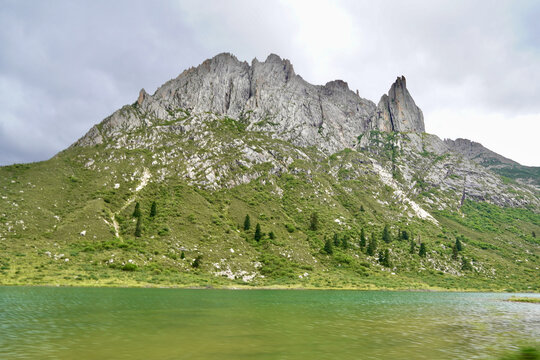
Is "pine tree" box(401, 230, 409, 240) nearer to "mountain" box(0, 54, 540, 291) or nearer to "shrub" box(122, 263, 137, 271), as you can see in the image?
"mountain" box(0, 54, 540, 291)

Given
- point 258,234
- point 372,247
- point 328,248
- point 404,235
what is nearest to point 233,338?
point 258,234

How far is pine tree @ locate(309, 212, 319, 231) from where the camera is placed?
15139cm

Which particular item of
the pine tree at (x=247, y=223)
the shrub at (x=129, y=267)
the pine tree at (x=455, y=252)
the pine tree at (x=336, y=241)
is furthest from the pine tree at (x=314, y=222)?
the shrub at (x=129, y=267)

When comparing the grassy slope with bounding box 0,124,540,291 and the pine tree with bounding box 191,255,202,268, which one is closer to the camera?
the grassy slope with bounding box 0,124,540,291

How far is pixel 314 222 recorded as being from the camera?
504 ft

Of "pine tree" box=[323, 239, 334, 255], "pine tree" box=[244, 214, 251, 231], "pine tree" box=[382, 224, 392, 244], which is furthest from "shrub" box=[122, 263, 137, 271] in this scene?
"pine tree" box=[382, 224, 392, 244]

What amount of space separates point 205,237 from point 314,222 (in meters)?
58.4

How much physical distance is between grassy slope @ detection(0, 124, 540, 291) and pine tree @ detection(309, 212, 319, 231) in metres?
3.15

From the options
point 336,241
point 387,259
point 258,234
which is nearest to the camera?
point 258,234

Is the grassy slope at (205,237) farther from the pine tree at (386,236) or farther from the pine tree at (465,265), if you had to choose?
the pine tree at (386,236)

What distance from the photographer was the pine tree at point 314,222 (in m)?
151

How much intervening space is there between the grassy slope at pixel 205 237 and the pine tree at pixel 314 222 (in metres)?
3.15

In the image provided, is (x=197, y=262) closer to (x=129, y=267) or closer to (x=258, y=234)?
(x=129, y=267)

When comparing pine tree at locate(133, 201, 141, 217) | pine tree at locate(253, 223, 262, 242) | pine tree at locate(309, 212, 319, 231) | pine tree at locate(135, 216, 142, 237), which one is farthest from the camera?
pine tree at locate(309, 212, 319, 231)
